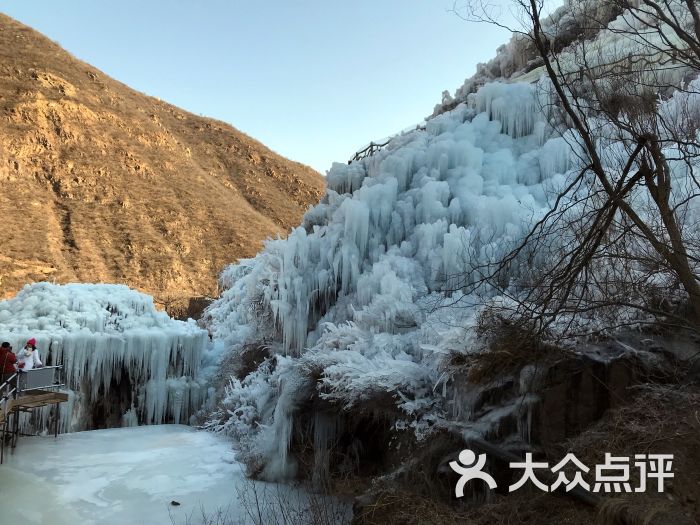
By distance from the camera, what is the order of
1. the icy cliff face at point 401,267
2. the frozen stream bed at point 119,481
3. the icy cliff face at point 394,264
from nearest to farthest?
the frozen stream bed at point 119,481 < the icy cliff face at point 401,267 < the icy cliff face at point 394,264

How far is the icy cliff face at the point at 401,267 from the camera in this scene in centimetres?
778

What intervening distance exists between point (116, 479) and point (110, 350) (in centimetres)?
568

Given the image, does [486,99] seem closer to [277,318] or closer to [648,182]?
[277,318]

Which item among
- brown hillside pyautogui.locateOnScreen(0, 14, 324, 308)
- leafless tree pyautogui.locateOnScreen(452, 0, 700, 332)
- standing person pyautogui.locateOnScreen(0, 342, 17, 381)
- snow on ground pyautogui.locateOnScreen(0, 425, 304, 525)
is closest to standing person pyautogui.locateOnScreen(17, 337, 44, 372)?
standing person pyautogui.locateOnScreen(0, 342, 17, 381)

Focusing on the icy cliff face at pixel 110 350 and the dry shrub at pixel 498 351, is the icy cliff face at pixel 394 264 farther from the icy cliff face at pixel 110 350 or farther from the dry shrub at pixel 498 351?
the icy cliff face at pixel 110 350

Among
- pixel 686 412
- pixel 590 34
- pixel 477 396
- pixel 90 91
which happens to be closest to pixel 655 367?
pixel 686 412

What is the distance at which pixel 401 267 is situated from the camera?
9.85 metres

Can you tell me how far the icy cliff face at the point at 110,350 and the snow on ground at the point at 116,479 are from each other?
5.74 ft

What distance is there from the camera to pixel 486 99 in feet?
41.1

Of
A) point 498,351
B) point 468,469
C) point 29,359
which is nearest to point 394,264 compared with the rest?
point 498,351

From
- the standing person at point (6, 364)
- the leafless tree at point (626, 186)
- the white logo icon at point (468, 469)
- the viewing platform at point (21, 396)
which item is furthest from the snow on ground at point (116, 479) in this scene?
the leafless tree at point (626, 186)

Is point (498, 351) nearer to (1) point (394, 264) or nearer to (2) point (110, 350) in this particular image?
(1) point (394, 264)

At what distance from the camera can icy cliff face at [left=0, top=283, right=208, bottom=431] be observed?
1320 cm

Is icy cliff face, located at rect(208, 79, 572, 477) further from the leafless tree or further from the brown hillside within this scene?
the brown hillside
